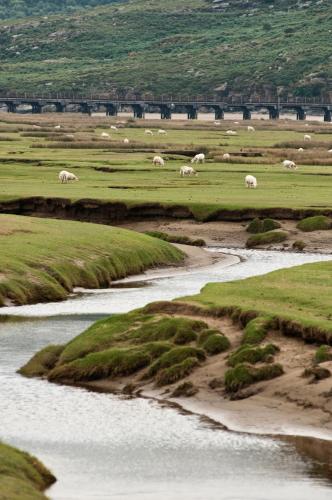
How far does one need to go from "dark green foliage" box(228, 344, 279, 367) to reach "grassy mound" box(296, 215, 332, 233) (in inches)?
1517

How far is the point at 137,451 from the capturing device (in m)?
33.8

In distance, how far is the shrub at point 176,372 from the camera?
3962cm

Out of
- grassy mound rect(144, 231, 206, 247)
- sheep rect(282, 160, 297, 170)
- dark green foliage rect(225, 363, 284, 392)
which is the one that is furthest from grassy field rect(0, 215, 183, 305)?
sheep rect(282, 160, 297, 170)

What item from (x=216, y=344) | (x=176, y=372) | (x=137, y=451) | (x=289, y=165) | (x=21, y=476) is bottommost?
(x=289, y=165)

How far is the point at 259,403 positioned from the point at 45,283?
2096 cm

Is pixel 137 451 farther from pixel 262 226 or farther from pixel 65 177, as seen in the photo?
pixel 65 177

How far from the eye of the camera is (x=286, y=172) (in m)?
107

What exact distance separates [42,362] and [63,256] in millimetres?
19619

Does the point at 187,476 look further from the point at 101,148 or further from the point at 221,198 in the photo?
the point at 101,148

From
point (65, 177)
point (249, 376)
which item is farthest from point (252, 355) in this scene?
point (65, 177)

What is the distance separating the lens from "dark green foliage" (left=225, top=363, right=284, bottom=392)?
3819 centimetres

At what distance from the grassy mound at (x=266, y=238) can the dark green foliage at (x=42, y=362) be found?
114 ft

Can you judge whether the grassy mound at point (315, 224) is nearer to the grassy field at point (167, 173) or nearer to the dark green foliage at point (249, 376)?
the grassy field at point (167, 173)

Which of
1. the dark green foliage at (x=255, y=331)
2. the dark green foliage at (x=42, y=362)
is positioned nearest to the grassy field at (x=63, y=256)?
the dark green foliage at (x=42, y=362)
